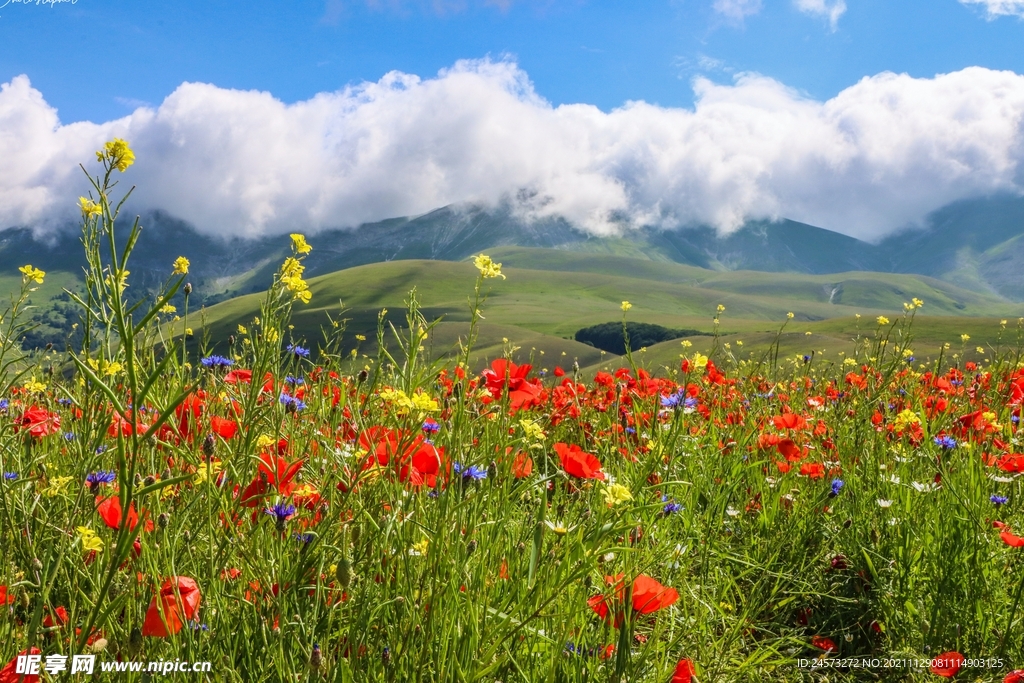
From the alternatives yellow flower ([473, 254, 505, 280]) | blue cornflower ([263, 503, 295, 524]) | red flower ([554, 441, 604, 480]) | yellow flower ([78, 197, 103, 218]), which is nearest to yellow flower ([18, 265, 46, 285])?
yellow flower ([78, 197, 103, 218])

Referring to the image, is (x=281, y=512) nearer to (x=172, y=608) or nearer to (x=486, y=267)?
(x=172, y=608)

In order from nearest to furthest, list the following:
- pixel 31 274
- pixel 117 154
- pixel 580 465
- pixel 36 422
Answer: pixel 117 154
pixel 580 465
pixel 31 274
pixel 36 422

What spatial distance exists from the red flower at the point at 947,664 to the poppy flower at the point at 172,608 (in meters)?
2.12

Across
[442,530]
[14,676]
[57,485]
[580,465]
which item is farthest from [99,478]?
[580,465]

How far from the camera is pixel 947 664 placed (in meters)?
2.10

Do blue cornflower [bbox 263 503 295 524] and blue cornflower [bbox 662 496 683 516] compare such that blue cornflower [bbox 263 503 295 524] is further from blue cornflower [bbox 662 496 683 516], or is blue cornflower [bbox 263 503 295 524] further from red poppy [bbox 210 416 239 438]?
blue cornflower [bbox 662 496 683 516]

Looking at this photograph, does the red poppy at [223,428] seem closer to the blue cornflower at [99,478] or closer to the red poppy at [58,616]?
the blue cornflower at [99,478]

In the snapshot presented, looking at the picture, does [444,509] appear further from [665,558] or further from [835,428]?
[835,428]

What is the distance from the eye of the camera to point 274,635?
1.46 m

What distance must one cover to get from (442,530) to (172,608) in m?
0.57

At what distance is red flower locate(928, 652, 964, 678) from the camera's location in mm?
2035

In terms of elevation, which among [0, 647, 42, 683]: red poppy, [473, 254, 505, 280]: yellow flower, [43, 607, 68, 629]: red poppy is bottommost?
[43, 607, 68, 629]: red poppy

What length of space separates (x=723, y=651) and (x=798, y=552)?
0.88 metres

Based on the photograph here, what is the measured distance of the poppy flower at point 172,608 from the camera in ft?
4.29
